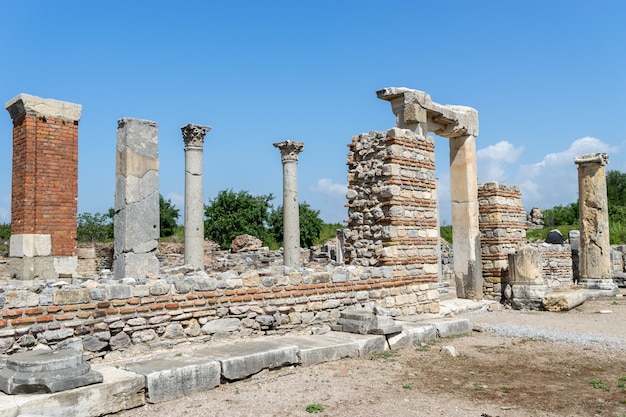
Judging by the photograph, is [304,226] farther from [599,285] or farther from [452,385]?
[452,385]

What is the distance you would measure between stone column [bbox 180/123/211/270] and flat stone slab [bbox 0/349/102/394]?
32.9 ft

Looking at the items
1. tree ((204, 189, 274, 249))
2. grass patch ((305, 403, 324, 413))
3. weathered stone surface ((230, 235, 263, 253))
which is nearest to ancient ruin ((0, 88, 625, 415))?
grass patch ((305, 403, 324, 413))

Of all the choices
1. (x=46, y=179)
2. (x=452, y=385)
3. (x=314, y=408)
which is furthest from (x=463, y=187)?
(x=46, y=179)

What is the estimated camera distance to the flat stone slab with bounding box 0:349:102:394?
4.43 meters

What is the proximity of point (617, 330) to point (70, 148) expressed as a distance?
37.0 ft

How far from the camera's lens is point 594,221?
16.3m

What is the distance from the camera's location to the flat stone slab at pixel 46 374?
4.43 meters

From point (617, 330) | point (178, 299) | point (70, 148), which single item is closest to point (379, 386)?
point (178, 299)

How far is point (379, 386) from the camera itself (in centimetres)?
561

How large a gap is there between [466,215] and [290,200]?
6.11 meters

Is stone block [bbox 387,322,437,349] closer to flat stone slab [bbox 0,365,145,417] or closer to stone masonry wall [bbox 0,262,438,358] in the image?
stone masonry wall [bbox 0,262,438,358]

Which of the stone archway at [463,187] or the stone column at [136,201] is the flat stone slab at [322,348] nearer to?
the stone column at [136,201]

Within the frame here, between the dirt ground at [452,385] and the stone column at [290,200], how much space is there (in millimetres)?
9186

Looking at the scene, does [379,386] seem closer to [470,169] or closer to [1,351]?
[1,351]
